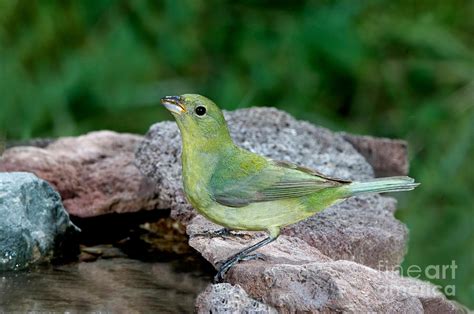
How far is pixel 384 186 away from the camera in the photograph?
3191mm

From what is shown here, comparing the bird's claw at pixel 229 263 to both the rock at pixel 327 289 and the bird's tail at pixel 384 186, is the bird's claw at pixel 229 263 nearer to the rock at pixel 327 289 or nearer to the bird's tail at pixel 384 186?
the rock at pixel 327 289

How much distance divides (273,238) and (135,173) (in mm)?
1094

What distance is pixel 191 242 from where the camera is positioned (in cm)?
309

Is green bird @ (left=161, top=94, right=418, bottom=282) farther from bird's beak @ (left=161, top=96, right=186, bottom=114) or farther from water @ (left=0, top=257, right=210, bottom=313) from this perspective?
water @ (left=0, top=257, right=210, bottom=313)

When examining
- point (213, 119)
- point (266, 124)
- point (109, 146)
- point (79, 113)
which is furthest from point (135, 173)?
point (79, 113)

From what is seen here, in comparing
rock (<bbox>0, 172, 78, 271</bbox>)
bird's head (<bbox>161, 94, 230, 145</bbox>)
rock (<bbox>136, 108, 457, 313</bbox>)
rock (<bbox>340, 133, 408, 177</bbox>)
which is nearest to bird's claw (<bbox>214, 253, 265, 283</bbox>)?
rock (<bbox>136, 108, 457, 313</bbox>)

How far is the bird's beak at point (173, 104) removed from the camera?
10.8 ft

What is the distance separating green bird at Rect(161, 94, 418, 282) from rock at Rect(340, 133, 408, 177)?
1162 millimetres

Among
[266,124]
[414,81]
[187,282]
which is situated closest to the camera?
[187,282]

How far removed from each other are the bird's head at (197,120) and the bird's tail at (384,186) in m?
0.43

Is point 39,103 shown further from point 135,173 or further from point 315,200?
point 315,200

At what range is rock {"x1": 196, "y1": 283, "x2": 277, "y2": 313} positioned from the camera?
8.91 ft

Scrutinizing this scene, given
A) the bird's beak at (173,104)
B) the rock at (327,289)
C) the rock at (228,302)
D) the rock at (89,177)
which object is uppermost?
the bird's beak at (173,104)

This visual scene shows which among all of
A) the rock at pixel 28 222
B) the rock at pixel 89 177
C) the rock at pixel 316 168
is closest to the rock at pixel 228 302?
the rock at pixel 316 168
